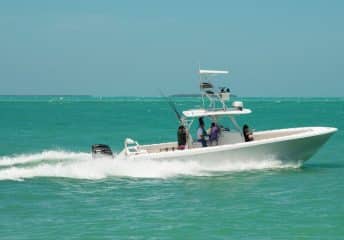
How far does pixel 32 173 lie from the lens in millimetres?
19578

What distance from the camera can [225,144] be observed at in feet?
67.1

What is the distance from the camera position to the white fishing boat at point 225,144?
19516 millimetres

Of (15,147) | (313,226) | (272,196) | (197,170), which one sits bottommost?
(313,226)

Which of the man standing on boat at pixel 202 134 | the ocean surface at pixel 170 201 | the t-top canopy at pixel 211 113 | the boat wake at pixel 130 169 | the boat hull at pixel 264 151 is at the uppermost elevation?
the t-top canopy at pixel 211 113

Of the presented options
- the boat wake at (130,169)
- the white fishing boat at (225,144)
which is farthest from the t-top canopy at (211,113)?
the boat wake at (130,169)

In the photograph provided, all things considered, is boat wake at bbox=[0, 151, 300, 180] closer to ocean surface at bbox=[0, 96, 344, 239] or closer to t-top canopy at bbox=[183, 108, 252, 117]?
ocean surface at bbox=[0, 96, 344, 239]

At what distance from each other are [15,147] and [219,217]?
2099cm

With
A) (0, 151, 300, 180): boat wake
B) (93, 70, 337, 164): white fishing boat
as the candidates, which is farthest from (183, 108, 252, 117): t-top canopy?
(0, 151, 300, 180): boat wake

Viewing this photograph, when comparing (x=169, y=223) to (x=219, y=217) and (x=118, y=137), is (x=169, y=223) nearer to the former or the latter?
(x=219, y=217)

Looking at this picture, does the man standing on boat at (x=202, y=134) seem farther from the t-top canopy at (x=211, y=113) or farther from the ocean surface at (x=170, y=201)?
the ocean surface at (x=170, y=201)

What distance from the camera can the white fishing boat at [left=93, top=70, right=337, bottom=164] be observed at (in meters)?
19.5

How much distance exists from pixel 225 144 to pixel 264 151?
1.19 meters

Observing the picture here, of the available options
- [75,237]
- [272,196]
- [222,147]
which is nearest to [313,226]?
[272,196]

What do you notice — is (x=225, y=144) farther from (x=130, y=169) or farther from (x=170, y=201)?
(x=170, y=201)
